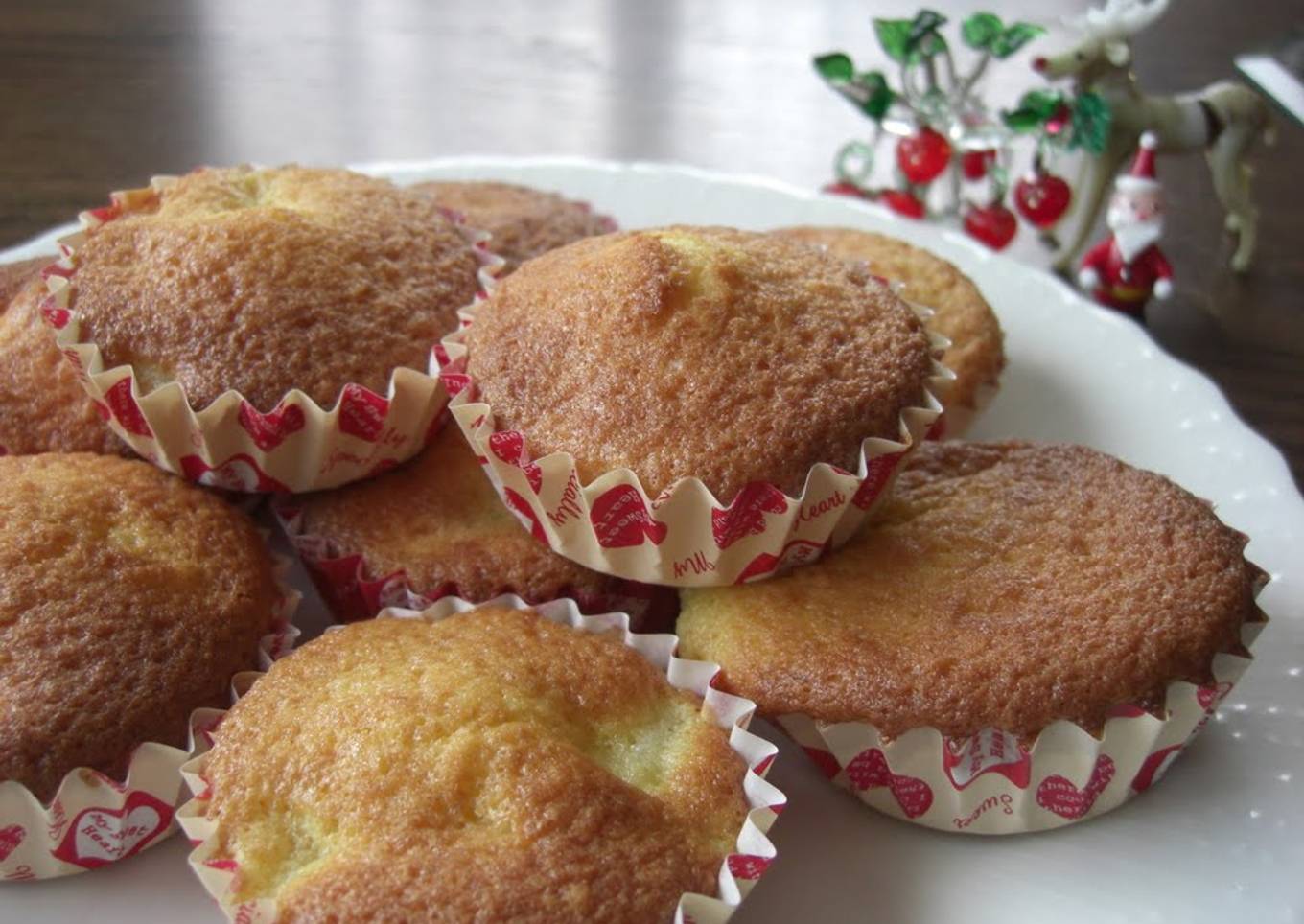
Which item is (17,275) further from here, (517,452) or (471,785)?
(471,785)

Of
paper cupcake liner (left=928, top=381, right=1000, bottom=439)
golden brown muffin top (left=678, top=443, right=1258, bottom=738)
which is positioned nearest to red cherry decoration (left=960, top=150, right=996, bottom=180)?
paper cupcake liner (left=928, top=381, right=1000, bottom=439)

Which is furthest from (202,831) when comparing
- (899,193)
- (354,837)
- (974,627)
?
(899,193)

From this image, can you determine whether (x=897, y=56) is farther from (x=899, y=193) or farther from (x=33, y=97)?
(x=33, y=97)

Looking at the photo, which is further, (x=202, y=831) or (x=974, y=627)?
(x=974, y=627)

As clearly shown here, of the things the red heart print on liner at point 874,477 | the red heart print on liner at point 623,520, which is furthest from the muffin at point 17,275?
the red heart print on liner at point 874,477

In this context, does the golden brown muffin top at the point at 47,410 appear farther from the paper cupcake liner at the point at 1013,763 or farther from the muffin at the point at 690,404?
the paper cupcake liner at the point at 1013,763

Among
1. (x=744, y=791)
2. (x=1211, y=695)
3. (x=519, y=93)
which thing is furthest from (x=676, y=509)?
(x=519, y=93)
